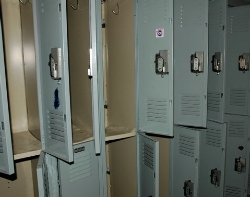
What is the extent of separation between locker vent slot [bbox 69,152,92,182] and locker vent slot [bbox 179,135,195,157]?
1.07m

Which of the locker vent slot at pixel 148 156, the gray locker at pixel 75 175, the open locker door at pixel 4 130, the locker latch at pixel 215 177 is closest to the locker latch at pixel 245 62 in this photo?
the locker latch at pixel 215 177

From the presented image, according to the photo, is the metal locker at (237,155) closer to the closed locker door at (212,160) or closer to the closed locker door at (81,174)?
the closed locker door at (212,160)

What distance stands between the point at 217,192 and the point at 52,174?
200 centimetres

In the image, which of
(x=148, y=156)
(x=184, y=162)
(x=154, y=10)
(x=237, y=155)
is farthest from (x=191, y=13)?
(x=237, y=155)

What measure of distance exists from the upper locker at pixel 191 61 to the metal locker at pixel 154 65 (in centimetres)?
41

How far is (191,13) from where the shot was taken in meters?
2.37

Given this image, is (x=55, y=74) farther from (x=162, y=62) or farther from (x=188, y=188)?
(x=188, y=188)

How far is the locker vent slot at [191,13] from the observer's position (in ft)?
7.63

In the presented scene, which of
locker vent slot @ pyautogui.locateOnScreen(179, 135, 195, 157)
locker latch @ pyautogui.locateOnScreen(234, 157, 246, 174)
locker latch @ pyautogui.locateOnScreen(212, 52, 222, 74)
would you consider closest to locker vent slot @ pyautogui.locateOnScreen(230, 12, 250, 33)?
locker latch @ pyautogui.locateOnScreen(212, 52, 222, 74)

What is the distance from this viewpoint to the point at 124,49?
237cm

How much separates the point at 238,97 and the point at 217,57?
2.46 ft

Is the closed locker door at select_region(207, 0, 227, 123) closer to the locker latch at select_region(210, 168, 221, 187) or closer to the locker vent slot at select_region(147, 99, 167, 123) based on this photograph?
the locker latch at select_region(210, 168, 221, 187)

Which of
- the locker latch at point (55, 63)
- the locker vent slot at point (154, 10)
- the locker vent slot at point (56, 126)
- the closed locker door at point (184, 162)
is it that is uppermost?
the locker vent slot at point (154, 10)

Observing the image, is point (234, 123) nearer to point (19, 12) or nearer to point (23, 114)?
point (23, 114)
